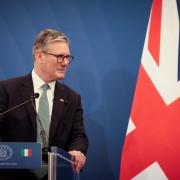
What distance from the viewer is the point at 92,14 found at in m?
4.05

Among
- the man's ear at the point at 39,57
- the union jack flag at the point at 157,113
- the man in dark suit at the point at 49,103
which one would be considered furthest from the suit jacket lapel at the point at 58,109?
the union jack flag at the point at 157,113

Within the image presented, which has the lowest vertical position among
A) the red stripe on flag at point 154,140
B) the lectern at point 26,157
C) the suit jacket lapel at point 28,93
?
the red stripe on flag at point 154,140

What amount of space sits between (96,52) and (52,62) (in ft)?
2.30

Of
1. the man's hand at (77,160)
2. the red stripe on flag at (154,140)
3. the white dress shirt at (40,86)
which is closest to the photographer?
the man's hand at (77,160)

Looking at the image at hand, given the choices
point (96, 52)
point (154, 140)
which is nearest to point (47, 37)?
point (96, 52)

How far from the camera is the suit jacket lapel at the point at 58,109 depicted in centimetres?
319

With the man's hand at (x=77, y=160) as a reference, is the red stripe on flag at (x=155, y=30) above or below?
above

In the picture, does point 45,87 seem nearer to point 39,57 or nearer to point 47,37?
point 39,57

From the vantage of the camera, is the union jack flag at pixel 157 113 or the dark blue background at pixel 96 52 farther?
the dark blue background at pixel 96 52

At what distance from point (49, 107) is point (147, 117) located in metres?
0.90

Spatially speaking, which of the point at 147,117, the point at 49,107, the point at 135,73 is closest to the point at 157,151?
the point at 147,117

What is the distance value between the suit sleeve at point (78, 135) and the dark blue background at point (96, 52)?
0.48 metres

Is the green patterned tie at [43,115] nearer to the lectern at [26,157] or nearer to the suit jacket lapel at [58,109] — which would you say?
the suit jacket lapel at [58,109]

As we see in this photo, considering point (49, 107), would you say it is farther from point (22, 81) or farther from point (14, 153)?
point (14, 153)
